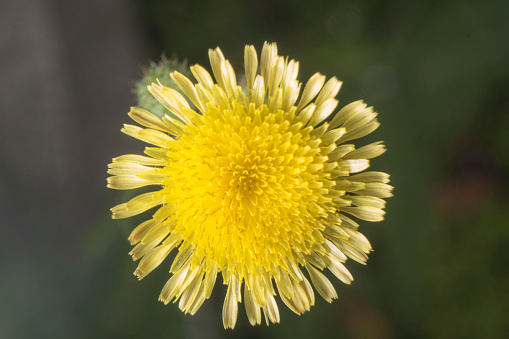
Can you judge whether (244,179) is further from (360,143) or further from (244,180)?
(360,143)

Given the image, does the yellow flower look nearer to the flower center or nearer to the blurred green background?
the flower center

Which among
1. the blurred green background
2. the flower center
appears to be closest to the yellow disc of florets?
the flower center

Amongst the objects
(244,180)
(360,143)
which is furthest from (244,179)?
(360,143)
